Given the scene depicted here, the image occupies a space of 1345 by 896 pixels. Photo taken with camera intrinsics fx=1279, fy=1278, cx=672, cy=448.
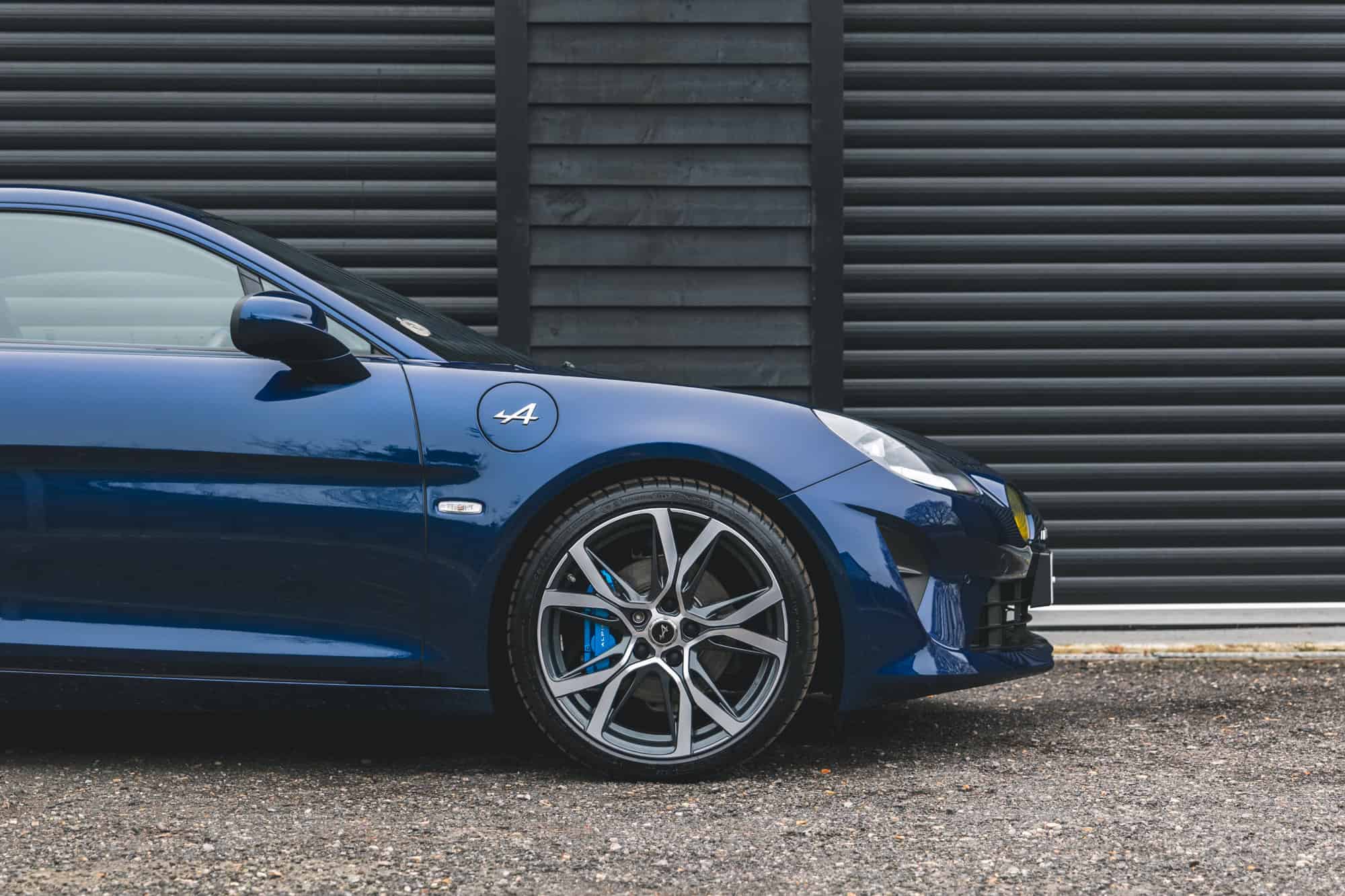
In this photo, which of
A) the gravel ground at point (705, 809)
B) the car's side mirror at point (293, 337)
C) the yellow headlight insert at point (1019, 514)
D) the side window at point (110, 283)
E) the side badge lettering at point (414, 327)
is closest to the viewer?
the gravel ground at point (705, 809)

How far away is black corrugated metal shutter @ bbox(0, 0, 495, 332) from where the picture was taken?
5.34m

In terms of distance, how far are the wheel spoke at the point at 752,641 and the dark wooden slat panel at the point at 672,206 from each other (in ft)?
8.80

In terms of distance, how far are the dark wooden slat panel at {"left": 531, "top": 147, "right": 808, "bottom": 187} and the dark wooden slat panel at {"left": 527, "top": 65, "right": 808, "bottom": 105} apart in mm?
200

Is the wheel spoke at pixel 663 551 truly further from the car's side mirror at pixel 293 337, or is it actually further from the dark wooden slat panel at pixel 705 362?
the dark wooden slat panel at pixel 705 362

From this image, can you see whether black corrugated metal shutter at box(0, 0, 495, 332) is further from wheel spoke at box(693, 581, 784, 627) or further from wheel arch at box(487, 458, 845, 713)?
wheel spoke at box(693, 581, 784, 627)

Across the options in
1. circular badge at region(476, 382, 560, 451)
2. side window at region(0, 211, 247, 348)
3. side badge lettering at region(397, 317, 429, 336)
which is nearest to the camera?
circular badge at region(476, 382, 560, 451)

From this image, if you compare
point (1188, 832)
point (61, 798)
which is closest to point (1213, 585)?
point (1188, 832)

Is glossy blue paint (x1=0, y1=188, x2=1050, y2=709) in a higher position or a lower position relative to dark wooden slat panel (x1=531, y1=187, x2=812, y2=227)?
lower

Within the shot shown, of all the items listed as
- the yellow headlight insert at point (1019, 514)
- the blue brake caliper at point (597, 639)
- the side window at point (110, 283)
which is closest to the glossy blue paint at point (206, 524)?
the side window at point (110, 283)

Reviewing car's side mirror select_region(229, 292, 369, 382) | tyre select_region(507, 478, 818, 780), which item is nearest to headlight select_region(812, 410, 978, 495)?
tyre select_region(507, 478, 818, 780)

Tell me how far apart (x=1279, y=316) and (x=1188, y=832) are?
11.2ft

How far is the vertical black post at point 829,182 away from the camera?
5301 millimetres

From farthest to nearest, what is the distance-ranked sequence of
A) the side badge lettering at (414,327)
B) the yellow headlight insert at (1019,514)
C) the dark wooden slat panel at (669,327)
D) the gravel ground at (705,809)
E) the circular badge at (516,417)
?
the dark wooden slat panel at (669,327) → the yellow headlight insert at (1019,514) → the side badge lettering at (414,327) → the circular badge at (516,417) → the gravel ground at (705,809)

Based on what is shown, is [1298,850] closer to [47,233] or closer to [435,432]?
[435,432]
